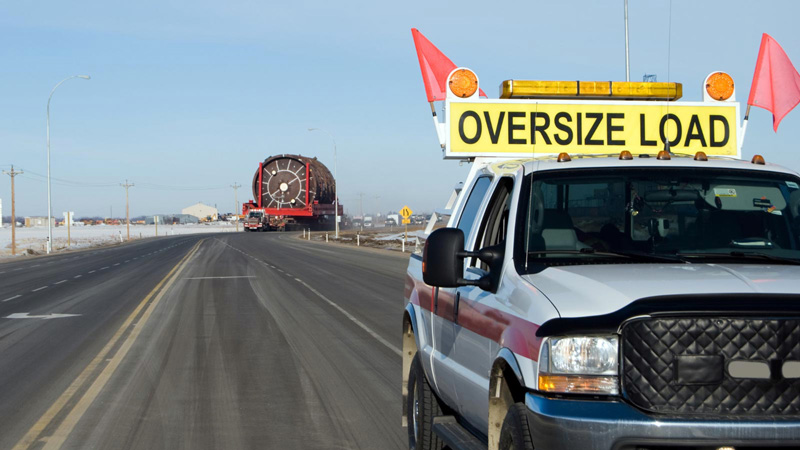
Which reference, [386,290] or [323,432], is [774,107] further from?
[386,290]

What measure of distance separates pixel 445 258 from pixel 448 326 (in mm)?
1051

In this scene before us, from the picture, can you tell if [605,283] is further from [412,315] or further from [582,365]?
[412,315]

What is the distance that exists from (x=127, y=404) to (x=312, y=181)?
223 feet

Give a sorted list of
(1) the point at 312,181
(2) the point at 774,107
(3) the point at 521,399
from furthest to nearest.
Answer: (1) the point at 312,181 < (2) the point at 774,107 < (3) the point at 521,399

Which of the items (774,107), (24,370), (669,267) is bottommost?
(24,370)

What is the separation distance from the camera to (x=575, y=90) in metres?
6.64

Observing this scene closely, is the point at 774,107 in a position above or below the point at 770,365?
Result: above

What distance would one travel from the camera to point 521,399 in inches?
161

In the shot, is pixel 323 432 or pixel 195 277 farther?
pixel 195 277

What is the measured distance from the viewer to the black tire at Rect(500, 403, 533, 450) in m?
3.86

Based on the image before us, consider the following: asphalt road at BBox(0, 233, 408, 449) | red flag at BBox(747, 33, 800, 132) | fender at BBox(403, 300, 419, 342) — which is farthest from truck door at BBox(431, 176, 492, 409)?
red flag at BBox(747, 33, 800, 132)

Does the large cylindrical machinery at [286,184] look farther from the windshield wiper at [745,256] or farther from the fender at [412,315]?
the windshield wiper at [745,256]

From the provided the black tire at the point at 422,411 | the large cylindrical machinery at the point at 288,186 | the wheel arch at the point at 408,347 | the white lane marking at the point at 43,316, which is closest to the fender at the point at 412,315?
the wheel arch at the point at 408,347

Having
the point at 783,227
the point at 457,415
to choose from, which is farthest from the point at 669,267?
the point at 457,415
